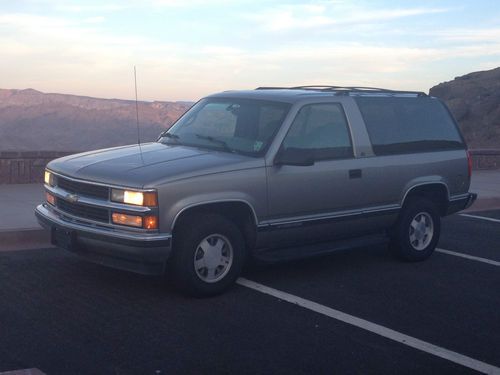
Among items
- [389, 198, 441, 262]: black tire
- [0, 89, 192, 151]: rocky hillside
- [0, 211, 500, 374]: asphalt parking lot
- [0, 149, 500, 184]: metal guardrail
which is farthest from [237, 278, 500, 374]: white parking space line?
[0, 89, 192, 151]: rocky hillside

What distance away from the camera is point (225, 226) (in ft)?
23.6

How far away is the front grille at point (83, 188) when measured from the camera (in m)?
6.94

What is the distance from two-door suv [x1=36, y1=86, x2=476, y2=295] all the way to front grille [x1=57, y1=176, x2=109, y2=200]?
0.02 meters

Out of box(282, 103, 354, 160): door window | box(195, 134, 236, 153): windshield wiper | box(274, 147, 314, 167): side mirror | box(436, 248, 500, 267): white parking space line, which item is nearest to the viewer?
box(274, 147, 314, 167): side mirror

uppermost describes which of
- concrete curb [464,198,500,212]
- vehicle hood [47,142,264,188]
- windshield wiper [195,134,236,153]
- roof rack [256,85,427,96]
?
roof rack [256,85,427,96]

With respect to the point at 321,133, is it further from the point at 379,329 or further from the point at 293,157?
the point at 379,329

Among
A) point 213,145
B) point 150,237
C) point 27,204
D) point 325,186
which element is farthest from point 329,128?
point 27,204

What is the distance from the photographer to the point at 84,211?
7.12 meters

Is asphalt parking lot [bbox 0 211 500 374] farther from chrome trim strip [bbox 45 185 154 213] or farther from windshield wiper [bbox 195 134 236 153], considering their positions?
windshield wiper [bbox 195 134 236 153]

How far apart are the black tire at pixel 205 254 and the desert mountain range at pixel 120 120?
17921 mm

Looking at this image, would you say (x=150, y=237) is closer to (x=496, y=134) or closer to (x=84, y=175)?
(x=84, y=175)

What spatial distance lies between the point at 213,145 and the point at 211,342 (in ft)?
8.05

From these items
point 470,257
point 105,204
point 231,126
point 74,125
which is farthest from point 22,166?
point 74,125

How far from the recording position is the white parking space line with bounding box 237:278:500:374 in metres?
5.83
